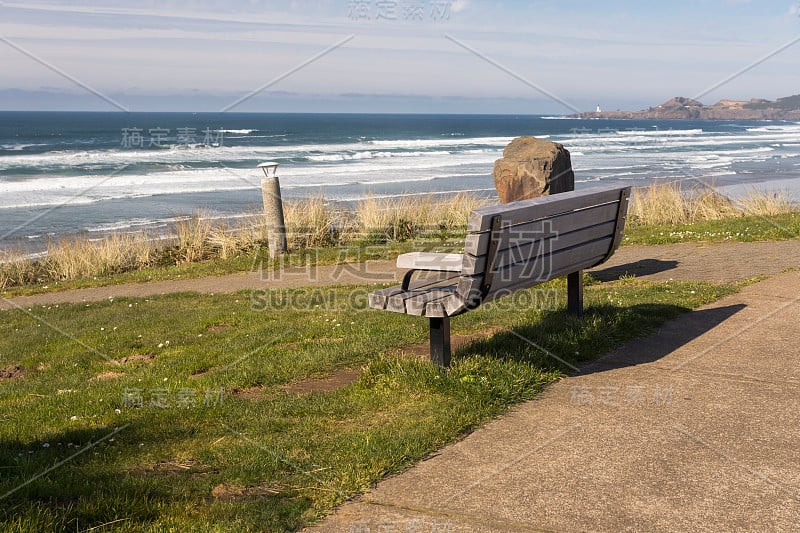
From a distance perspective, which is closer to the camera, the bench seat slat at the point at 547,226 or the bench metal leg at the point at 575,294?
the bench seat slat at the point at 547,226

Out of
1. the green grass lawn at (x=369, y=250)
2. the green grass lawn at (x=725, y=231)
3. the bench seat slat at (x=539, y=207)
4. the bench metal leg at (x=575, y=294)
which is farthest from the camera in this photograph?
the green grass lawn at (x=369, y=250)

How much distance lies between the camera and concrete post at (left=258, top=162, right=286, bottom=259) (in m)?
12.6

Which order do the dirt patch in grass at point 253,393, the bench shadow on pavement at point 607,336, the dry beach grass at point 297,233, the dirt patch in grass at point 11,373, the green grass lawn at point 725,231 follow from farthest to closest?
1. the dry beach grass at point 297,233
2. the green grass lawn at point 725,231
3. the dirt patch in grass at point 11,373
4. the bench shadow on pavement at point 607,336
5. the dirt patch in grass at point 253,393

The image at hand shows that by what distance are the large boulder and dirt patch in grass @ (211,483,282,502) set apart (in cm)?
650

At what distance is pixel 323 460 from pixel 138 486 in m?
0.86

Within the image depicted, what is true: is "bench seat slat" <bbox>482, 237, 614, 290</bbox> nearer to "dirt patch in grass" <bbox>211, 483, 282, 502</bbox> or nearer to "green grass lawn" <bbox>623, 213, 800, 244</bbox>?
"dirt patch in grass" <bbox>211, 483, 282, 502</bbox>

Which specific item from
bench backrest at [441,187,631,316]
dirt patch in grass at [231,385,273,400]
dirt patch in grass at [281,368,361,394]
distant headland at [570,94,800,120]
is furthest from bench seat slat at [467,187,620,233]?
distant headland at [570,94,800,120]

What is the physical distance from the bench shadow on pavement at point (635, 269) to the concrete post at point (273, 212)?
5143mm

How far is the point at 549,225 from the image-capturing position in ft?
17.7

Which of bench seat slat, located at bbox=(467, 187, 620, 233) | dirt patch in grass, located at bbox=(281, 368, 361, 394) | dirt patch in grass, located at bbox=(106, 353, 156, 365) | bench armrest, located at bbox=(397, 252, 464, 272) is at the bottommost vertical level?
dirt patch in grass, located at bbox=(106, 353, 156, 365)

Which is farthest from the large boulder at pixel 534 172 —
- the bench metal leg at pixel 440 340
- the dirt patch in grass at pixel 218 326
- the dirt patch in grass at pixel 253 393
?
the dirt patch in grass at pixel 253 393

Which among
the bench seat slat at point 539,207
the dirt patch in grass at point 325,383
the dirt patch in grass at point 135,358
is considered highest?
the bench seat slat at point 539,207

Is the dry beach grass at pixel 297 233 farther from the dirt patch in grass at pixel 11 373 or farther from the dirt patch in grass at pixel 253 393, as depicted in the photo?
the dirt patch in grass at pixel 253 393

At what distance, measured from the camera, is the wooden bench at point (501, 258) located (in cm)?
473
